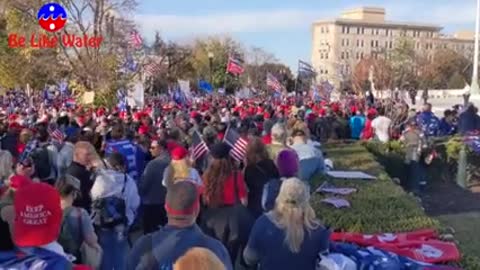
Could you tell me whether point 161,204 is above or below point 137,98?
Answer: below

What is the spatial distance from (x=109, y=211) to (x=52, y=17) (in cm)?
3186

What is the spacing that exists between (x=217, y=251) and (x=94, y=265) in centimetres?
239

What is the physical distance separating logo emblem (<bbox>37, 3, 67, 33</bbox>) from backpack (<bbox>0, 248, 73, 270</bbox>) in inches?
1343

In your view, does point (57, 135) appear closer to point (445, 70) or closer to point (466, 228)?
point (466, 228)

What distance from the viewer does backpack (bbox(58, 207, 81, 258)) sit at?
624cm

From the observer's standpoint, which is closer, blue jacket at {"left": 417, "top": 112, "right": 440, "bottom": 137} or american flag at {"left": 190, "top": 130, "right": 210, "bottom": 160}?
american flag at {"left": 190, "top": 130, "right": 210, "bottom": 160}

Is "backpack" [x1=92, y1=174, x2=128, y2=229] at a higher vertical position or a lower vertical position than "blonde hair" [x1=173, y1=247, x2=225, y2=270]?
lower

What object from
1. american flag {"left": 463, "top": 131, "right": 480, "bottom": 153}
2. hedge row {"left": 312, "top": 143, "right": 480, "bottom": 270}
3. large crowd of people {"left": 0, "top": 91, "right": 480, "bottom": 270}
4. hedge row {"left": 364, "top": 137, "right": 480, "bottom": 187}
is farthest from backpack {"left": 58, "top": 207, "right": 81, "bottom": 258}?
american flag {"left": 463, "top": 131, "right": 480, "bottom": 153}

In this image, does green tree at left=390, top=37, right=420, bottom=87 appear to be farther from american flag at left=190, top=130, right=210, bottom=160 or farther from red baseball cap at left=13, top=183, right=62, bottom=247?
red baseball cap at left=13, top=183, right=62, bottom=247

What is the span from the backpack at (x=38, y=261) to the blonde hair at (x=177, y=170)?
143 inches

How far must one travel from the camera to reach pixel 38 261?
4523 millimetres

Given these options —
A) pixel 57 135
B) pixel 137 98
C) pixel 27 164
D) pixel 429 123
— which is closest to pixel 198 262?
pixel 27 164

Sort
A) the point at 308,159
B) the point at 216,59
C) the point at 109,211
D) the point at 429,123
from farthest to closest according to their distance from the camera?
the point at 216,59, the point at 429,123, the point at 308,159, the point at 109,211

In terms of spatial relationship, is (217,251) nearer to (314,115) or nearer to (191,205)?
(191,205)
